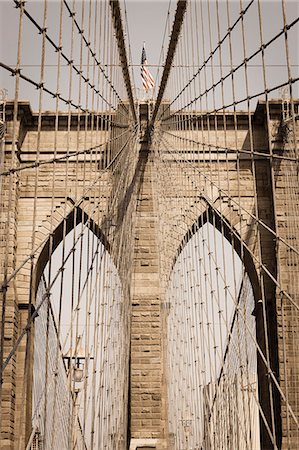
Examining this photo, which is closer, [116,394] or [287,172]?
[116,394]

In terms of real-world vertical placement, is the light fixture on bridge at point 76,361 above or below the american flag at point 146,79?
below

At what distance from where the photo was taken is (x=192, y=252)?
10.8 meters

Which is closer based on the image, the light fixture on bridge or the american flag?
the light fixture on bridge

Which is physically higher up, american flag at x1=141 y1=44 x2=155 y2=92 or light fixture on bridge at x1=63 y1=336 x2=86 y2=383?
american flag at x1=141 y1=44 x2=155 y2=92

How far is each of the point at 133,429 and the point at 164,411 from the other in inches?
19.7

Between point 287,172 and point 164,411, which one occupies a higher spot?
point 287,172

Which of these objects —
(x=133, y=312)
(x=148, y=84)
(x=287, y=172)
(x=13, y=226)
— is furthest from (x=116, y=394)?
(x=148, y=84)

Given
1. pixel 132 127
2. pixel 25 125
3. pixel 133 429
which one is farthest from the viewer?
pixel 25 125

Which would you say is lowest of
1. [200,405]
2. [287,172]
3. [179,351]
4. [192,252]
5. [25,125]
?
[200,405]

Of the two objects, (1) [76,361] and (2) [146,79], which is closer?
(1) [76,361]

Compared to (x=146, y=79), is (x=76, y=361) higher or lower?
lower

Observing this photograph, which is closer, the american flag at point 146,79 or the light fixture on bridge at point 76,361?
the light fixture on bridge at point 76,361

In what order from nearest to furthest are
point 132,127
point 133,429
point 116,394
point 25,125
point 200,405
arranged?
1. point 200,405
2. point 116,394
3. point 133,429
4. point 132,127
5. point 25,125

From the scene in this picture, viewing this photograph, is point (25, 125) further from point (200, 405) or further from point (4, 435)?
point (200, 405)
